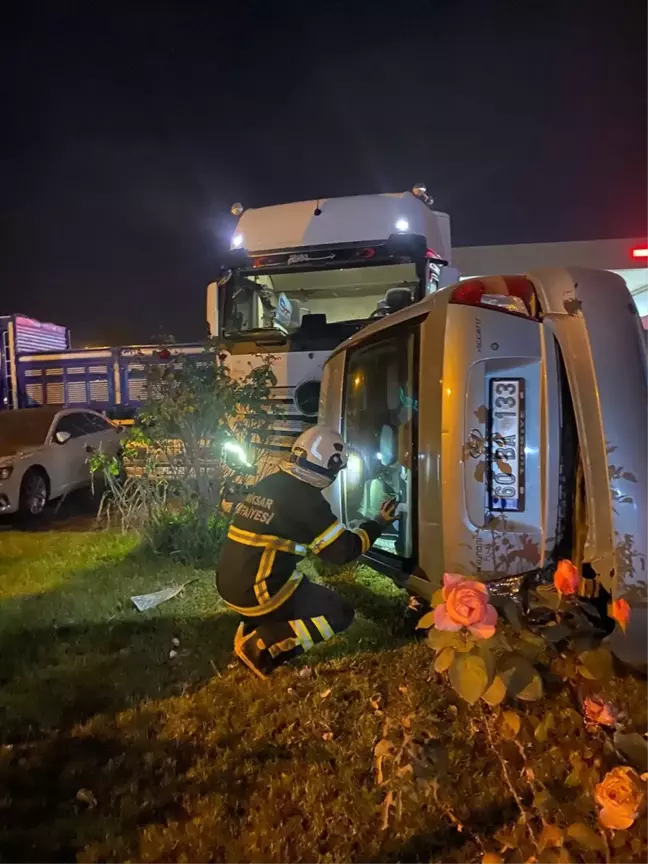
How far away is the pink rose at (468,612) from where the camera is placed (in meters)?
1.98

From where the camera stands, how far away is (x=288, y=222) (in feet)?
23.5

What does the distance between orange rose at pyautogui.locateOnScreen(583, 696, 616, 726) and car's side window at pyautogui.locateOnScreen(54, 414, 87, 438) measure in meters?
8.36

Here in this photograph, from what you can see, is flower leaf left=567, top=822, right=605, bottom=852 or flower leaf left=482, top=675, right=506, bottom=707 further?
flower leaf left=482, top=675, right=506, bottom=707

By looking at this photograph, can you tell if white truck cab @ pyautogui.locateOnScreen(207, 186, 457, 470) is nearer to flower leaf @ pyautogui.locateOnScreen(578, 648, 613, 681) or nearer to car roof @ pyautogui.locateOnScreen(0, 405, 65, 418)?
car roof @ pyautogui.locateOnScreen(0, 405, 65, 418)

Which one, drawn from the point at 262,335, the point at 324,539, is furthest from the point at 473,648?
the point at 262,335

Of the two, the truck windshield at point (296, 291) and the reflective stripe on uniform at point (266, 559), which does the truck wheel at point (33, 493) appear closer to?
the truck windshield at point (296, 291)

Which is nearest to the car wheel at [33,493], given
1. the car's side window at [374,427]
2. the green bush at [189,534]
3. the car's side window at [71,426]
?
the car's side window at [71,426]

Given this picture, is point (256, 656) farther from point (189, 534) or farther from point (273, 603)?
point (189, 534)

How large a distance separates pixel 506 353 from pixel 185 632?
8.84 feet

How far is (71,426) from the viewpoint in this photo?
958 centimetres

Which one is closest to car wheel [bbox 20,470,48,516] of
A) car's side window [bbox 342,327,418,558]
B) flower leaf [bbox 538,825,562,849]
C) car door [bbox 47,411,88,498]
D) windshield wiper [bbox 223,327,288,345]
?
car door [bbox 47,411,88,498]

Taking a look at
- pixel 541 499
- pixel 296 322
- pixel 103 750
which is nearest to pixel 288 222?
pixel 296 322

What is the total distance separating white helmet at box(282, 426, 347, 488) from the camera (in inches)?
148

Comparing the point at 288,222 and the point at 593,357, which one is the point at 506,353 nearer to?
the point at 593,357
